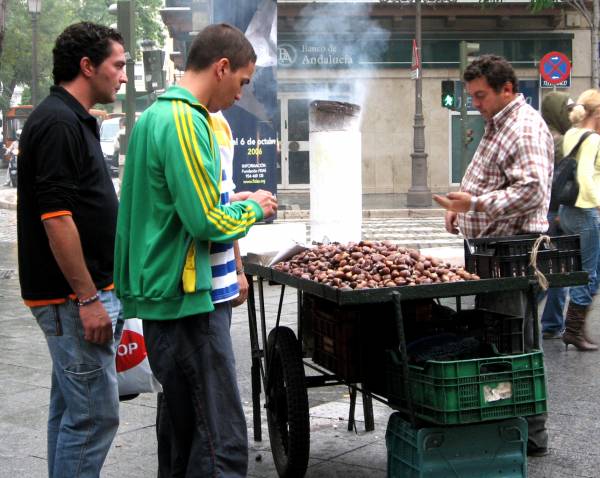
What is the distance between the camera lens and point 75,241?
3.36 meters

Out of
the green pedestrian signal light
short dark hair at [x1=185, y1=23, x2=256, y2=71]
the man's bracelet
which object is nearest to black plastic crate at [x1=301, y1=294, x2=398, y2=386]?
the man's bracelet

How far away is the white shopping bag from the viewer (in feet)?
12.9

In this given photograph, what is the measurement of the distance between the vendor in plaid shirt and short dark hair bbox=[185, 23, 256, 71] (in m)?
1.56

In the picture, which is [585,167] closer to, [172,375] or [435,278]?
[435,278]

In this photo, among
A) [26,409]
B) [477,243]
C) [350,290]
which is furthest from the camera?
[26,409]

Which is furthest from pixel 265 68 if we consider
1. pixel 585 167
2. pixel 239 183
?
pixel 585 167

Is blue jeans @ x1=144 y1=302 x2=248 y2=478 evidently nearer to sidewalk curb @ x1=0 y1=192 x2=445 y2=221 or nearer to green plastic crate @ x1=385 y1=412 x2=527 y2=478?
green plastic crate @ x1=385 y1=412 x2=527 y2=478

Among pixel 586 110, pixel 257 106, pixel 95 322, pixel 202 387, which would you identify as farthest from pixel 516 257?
pixel 257 106

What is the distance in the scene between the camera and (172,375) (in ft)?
10.8

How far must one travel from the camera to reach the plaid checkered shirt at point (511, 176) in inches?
187

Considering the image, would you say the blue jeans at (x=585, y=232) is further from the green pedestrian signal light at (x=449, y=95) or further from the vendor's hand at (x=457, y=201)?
the green pedestrian signal light at (x=449, y=95)

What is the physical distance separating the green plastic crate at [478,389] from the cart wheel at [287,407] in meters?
0.66

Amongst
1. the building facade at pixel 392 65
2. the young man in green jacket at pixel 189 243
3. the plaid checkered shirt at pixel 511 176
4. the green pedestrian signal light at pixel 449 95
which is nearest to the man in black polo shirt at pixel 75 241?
the young man in green jacket at pixel 189 243

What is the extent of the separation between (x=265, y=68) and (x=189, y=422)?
32.8 ft
